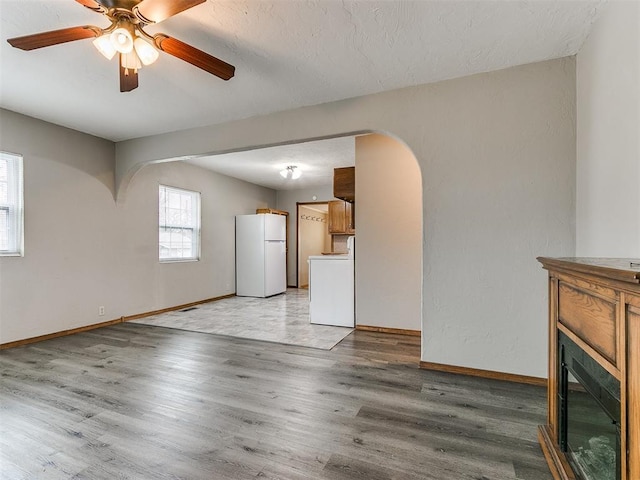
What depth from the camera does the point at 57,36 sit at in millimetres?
1780

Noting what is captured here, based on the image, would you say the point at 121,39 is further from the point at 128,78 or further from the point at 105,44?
the point at 128,78

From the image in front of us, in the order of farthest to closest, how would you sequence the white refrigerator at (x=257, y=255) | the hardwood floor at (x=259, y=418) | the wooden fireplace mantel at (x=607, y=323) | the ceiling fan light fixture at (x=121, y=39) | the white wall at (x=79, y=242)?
the white refrigerator at (x=257, y=255)
the white wall at (x=79, y=242)
the ceiling fan light fixture at (x=121, y=39)
the hardwood floor at (x=259, y=418)
the wooden fireplace mantel at (x=607, y=323)

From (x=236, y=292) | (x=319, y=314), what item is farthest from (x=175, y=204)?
(x=319, y=314)

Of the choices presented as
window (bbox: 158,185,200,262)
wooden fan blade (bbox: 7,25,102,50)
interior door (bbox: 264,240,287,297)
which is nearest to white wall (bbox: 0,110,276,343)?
window (bbox: 158,185,200,262)

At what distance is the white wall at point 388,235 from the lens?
385 centimetres

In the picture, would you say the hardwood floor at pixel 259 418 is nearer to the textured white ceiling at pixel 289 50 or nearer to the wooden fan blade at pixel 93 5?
the wooden fan blade at pixel 93 5

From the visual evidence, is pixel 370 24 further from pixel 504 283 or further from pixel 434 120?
pixel 504 283

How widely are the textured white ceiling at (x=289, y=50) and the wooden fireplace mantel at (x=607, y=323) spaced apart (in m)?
1.59

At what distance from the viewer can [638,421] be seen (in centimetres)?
85

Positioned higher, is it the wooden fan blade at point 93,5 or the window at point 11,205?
the wooden fan blade at point 93,5

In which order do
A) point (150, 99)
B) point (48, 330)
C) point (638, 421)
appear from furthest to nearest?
point (48, 330) → point (150, 99) → point (638, 421)

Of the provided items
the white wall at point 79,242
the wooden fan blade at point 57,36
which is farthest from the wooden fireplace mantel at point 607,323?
the white wall at point 79,242

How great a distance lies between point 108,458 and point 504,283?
111 inches

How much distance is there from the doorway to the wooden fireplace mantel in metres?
6.51
